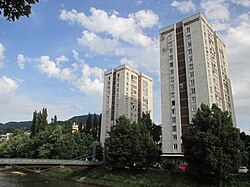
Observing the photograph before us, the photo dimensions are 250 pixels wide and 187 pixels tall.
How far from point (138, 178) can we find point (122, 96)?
52938mm

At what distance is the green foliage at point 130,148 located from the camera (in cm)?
4978

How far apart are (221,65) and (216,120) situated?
36.0m

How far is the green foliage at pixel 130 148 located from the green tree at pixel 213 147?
11.4 metres

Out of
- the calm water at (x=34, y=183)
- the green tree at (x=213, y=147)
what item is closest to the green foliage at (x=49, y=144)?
the calm water at (x=34, y=183)

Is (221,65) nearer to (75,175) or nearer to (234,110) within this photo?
(234,110)

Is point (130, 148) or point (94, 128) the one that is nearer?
point (130, 148)

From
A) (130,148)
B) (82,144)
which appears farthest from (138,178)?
(82,144)

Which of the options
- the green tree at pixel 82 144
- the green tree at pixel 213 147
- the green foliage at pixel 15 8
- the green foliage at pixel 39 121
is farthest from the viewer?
the green foliage at pixel 39 121

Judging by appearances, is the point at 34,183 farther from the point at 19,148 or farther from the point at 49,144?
the point at 19,148

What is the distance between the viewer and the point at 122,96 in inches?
3873

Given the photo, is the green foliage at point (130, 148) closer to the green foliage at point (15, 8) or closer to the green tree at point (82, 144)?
the green tree at point (82, 144)

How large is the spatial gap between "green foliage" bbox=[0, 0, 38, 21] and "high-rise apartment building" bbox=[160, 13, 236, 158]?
55.5m

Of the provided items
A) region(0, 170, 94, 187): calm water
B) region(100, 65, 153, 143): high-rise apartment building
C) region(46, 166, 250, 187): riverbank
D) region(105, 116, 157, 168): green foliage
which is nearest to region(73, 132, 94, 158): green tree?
region(100, 65, 153, 143): high-rise apartment building

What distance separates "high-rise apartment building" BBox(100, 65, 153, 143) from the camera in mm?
98250
